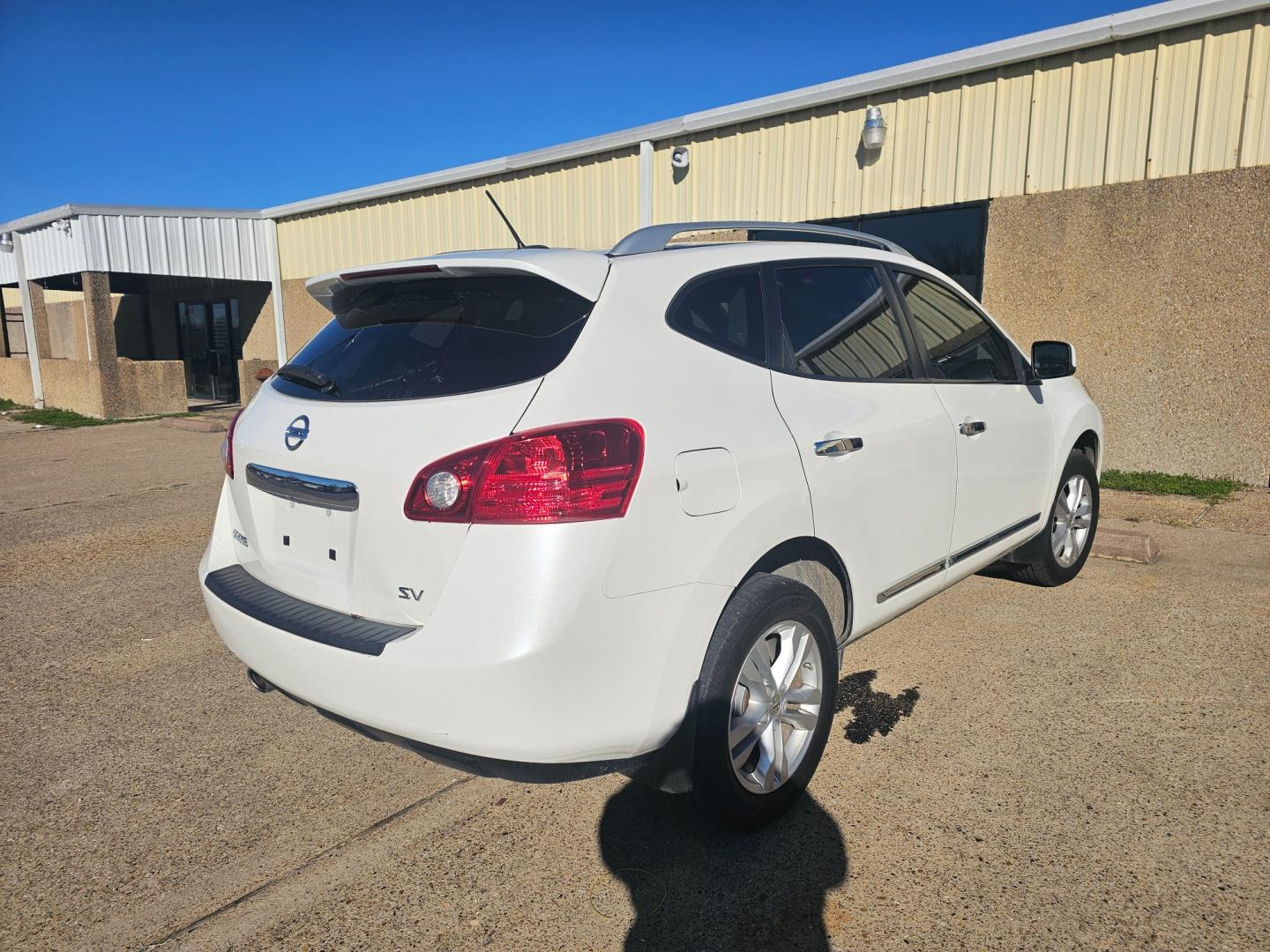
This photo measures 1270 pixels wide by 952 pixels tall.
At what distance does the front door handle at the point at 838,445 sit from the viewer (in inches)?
111

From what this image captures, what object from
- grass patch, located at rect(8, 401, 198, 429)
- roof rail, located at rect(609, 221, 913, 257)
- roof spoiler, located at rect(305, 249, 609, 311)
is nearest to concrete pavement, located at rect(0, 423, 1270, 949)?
roof spoiler, located at rect(305, 249, 609, 311)

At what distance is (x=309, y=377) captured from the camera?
9.37 feet

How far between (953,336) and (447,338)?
7.66 feet

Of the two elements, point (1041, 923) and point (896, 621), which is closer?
point (1041, 923)

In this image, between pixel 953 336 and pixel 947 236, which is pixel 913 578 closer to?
pixel 953 336

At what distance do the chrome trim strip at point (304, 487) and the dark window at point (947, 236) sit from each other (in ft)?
24.8

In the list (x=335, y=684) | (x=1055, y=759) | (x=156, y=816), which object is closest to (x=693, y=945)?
(x=335, y=684)

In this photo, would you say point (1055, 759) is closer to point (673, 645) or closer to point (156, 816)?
point (673, 645)

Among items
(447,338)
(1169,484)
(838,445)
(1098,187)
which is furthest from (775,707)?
(1098,187)

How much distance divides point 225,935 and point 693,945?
1208 mm

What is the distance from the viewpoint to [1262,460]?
24.6 feet

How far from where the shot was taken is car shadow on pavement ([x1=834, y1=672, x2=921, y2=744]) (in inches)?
132

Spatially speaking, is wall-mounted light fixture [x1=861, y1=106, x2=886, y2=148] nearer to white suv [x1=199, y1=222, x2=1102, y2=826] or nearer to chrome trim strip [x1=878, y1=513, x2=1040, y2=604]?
chrome trim strip [x1=878, y1=513, x2=1040, y2=604]

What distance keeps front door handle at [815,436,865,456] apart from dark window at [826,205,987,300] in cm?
665
